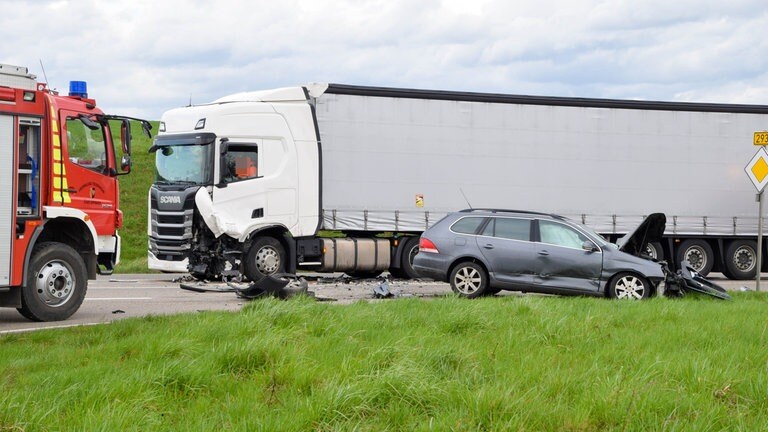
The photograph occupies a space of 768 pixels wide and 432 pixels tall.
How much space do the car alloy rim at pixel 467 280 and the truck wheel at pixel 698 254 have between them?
8746 millimetres

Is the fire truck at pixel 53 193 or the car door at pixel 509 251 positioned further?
the car door at pixel 509 251

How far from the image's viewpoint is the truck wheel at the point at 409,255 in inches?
818

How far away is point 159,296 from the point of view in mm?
15984

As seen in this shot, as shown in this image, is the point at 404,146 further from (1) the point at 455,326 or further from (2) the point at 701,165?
(1) the point at 455,326

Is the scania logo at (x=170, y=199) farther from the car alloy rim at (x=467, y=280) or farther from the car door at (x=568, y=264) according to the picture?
the car door at (x=568, y=264)

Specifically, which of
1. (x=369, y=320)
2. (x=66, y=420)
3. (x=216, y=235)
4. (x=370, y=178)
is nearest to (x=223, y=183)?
(x=216, y=235)

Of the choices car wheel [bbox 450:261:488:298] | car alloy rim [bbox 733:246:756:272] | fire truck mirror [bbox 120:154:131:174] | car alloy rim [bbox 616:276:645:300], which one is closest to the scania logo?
fire truck mirror [bbox 120:154:131:174]

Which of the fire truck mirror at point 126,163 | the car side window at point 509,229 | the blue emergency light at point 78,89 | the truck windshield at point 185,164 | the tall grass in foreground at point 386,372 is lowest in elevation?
the tall grass in foreground at point 386,372

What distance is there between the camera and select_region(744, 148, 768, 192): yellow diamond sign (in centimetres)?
1828

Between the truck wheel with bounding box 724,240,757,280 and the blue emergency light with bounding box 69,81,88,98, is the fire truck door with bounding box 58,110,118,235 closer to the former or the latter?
the blue emergency light with bounding box 69,81,88,98

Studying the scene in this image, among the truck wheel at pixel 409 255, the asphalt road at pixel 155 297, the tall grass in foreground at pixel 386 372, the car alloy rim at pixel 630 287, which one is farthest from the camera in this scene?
the truck wheel at pixel 409 255

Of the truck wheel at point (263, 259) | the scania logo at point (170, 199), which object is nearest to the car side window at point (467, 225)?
the truck wheel at point (263, 259)

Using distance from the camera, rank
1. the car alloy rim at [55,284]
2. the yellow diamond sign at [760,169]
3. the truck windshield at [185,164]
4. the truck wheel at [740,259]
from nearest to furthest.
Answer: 1. the car alloy rim at [55,284]
2. the yellow diamond sign at [760,169]
3. the truck windshield at [185,164]
4. the truck wheel at [740,259]

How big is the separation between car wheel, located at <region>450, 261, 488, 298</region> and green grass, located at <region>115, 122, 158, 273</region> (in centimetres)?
1203
